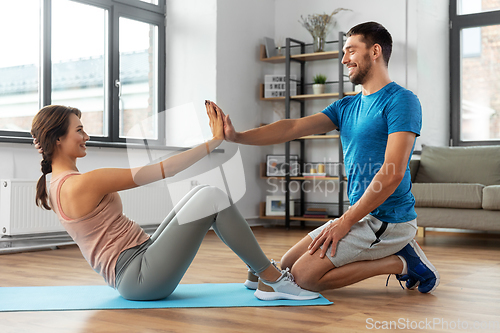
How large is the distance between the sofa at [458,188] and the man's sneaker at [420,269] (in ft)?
6.31

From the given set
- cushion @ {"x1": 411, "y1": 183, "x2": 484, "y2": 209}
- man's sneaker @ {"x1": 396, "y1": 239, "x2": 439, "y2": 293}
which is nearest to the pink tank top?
man's sneaker @ {"x1": 396, "y1": 239, "x2": 439, "y2": 293}

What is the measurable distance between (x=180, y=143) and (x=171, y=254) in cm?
322

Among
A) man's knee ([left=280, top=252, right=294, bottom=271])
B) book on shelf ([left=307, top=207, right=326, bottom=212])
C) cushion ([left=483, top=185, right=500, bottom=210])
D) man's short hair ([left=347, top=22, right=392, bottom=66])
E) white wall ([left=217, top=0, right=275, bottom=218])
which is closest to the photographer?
man's short hair ([left=347, top=22, right=392, bottom=66])

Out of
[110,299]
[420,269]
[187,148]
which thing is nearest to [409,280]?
[420,269]

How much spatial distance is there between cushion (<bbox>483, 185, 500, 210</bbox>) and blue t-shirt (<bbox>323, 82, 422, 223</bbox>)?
6.35 feet

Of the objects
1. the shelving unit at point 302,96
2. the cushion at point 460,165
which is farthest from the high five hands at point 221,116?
the shelving unit at point 302,96

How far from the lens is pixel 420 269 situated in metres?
2.22

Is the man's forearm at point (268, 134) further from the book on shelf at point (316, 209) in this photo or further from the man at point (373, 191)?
the book on shelf at point (316, 209)

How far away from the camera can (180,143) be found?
16.6 ft

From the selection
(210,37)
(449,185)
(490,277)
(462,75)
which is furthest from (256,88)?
(490,277)

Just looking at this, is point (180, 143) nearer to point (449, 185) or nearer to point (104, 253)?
point (449, 185)

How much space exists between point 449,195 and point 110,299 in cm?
279

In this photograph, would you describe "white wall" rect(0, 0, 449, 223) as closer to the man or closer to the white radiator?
the white radiator

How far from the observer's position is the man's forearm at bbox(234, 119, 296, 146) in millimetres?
2369
